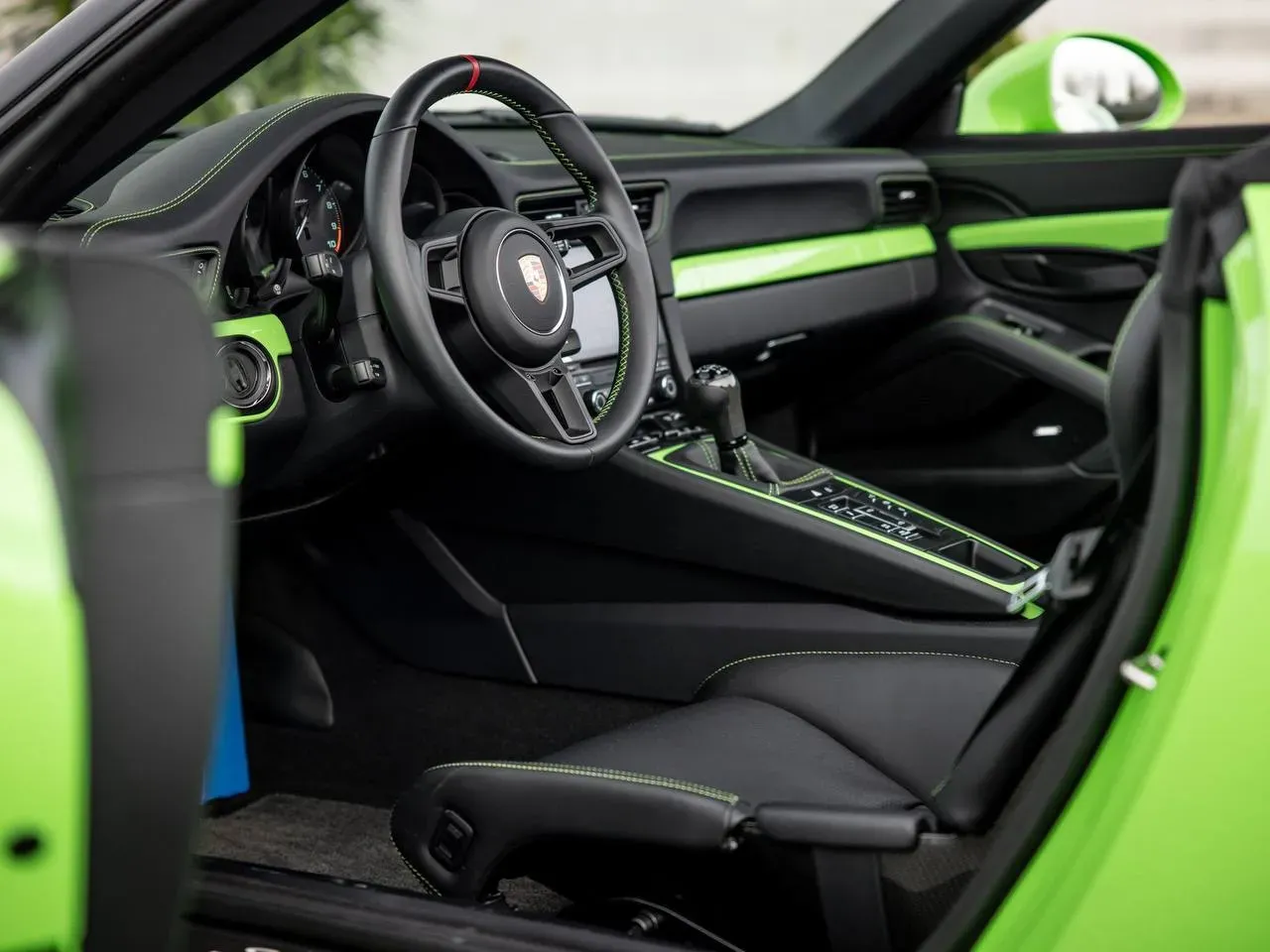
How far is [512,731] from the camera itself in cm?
230

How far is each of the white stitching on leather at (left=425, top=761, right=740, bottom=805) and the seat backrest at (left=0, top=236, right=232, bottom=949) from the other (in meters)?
0.50

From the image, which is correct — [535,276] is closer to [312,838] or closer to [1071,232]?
[312,838]

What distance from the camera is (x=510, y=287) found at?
1706mm

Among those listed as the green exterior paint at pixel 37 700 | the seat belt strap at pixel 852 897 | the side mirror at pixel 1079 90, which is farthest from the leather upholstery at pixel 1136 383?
the side mirror at pixel 1079 90

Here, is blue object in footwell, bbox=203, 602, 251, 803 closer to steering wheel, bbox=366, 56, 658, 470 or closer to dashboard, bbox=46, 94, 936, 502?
dashboard, bbox=46, 94, 936, 502

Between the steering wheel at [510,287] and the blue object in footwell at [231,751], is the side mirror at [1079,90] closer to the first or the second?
the steering wheel at [510,287]

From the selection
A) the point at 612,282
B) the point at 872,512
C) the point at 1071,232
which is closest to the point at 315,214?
the point at 612,282

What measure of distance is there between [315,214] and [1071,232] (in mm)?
1726

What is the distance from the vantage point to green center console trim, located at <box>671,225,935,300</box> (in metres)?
2.54

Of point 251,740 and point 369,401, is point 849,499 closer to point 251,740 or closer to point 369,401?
point 369,401

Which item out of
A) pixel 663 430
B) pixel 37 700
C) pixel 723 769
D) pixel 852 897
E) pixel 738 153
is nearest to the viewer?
pixel 37 700

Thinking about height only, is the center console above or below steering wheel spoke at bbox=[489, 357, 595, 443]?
below

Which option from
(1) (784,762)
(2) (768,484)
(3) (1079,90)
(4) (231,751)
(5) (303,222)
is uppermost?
(3) (1079,90)

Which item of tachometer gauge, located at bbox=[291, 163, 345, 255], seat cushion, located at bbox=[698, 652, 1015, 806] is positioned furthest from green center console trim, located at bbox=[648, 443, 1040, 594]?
tachometer gauge, located at bbox=[291, 163, 345, 255]
